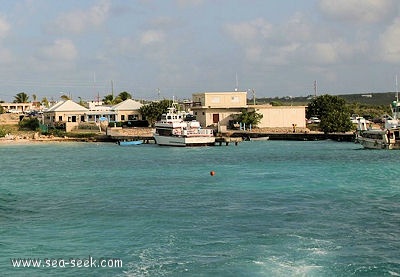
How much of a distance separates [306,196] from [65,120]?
89.1 metres

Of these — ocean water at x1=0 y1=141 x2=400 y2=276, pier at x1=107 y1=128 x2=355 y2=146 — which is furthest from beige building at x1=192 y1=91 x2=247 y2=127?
ocean water at x1=0 y1=141 x2=400 y2=276

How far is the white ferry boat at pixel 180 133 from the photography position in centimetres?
9538

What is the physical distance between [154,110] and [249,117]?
61.8 feet

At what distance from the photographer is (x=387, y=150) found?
82.9m

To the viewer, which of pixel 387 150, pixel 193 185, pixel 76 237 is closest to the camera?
pixel 76 237

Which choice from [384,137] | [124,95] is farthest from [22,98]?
[384,137]

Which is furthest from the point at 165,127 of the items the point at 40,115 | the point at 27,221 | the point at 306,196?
the point at 27,221

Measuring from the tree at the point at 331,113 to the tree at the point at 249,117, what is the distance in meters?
11.0

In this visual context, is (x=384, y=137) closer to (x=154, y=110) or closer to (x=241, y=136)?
(x=241, y=136)

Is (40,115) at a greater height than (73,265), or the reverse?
Answer: (40,115)

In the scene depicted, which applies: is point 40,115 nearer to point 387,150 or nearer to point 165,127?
point 165,127

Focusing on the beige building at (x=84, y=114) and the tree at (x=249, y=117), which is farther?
the beige building at (x=84, y=114)

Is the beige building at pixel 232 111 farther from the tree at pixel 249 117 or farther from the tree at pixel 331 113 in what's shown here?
the tree at pixel 331 113

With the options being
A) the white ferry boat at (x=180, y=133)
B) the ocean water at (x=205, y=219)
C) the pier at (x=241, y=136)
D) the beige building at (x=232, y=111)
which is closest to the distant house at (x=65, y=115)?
the pier at (x=241, y=136)
